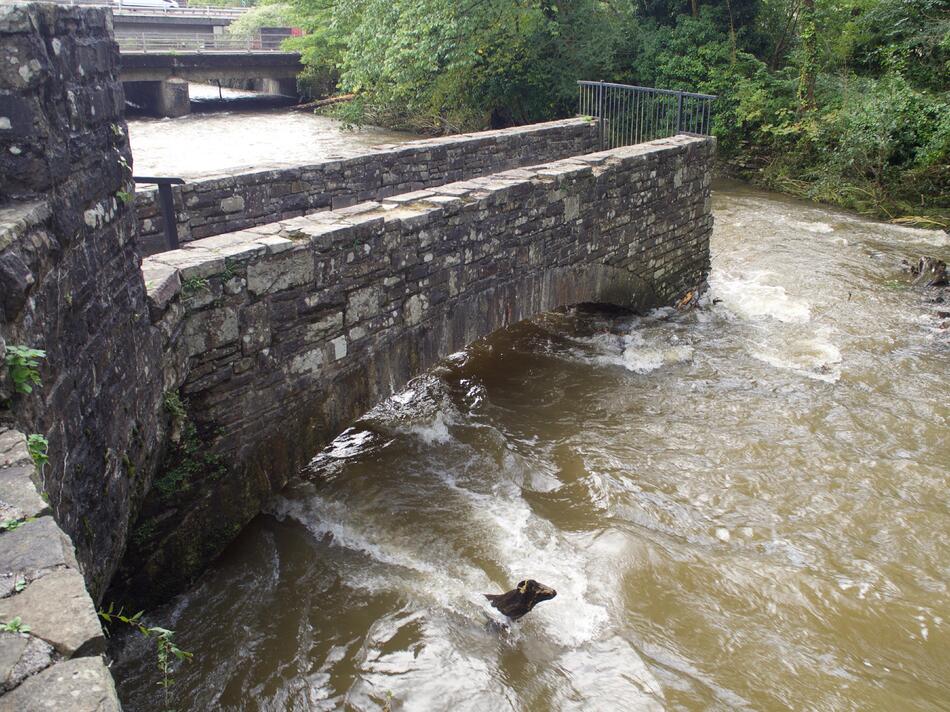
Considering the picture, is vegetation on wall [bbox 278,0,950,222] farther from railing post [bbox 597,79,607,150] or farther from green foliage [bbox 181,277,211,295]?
green foliage [bbox 181,277,211,295]

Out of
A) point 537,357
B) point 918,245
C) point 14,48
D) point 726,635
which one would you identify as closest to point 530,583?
point 726,635

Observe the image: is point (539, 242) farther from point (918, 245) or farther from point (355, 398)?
point (918, 245)

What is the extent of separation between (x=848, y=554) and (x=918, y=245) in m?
9.06

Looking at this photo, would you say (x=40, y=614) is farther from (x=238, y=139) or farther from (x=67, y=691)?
(x=238, y=139)

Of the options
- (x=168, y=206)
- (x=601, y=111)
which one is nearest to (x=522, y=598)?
(x=168, y=206)

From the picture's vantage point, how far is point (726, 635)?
4402 millimetres

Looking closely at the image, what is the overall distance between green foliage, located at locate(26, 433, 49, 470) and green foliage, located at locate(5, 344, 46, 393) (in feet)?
0.53

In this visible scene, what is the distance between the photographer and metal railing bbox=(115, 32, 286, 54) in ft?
88.7

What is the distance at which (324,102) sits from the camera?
2553 cm

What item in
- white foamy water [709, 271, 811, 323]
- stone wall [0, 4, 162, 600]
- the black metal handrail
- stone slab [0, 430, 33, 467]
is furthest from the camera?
white foamy water [709, 271, 811, 323]

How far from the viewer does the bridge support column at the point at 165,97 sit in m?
25.2

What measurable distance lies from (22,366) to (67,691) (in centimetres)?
118

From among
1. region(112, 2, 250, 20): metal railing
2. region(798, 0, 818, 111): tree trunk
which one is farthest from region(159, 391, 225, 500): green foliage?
region(112, 2, 250, 20): metal railing

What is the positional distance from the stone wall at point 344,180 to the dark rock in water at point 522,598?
4.13 metres
